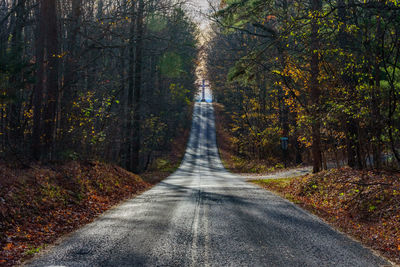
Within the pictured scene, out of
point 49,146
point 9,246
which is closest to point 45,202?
point 9,246

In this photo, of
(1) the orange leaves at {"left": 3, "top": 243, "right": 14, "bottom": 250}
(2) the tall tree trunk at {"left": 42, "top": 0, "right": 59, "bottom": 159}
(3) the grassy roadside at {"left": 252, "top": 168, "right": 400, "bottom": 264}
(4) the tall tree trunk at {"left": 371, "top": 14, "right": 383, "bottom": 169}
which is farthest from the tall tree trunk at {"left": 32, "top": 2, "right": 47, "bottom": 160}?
(4) the tall tree trunk at {"left": 371, "top": 14, "right": 383, "bottom": 169}

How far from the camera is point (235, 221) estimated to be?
9625mm

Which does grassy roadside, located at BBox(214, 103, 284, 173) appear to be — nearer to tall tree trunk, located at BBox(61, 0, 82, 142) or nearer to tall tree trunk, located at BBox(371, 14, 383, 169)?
tall tree trunk, located at BBox(371, 14, 383, 169)

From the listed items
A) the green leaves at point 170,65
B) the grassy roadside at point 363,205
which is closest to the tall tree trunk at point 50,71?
the grassy roadside at point 363,205

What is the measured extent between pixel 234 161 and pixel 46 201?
37232 millimetres

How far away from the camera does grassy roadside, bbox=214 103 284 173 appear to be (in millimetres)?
34609

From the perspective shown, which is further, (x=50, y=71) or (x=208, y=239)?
(x=50, y=71)

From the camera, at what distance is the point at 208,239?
775cm

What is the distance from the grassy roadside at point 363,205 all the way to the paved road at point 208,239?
61 cm

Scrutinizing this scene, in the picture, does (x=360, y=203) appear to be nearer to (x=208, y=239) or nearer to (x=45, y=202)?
(x=208, y=239)

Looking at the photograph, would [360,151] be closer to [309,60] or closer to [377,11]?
[309,60]

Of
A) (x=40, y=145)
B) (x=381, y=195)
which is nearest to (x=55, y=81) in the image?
(x=40, y=145)

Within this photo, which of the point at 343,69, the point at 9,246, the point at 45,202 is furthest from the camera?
the point at 343,69

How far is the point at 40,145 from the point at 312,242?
33.4ft
